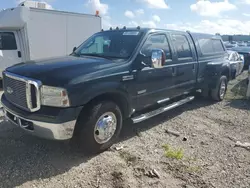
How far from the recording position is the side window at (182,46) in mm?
5143

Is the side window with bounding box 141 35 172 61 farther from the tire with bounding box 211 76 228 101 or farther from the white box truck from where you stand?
the white box truck

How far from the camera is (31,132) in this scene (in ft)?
10.7

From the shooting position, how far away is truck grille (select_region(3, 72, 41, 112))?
3131 mm

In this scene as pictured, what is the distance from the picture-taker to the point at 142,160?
360cm

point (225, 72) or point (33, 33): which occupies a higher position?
point (33, 33)

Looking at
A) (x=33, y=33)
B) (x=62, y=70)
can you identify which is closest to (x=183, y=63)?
(x=62, y=70)

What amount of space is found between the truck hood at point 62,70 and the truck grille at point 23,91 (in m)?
0.09

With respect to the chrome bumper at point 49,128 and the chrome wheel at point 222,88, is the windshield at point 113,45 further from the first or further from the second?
the chrome wheel at point 222,88

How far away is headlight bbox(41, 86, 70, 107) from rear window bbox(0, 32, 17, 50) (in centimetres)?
638

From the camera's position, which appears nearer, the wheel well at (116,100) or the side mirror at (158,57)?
the wheel well at (116,100)

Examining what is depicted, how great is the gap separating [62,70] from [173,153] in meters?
2.11

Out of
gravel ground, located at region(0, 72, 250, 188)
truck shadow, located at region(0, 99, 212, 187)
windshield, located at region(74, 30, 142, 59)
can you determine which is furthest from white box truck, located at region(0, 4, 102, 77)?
truck shadow, located at region(0, 99, 212, 187)

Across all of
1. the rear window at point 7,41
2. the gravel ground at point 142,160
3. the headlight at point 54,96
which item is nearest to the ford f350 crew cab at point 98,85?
the headlight at point 54,96

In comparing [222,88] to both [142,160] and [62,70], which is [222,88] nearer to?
[142,160]
